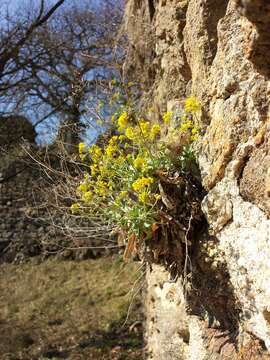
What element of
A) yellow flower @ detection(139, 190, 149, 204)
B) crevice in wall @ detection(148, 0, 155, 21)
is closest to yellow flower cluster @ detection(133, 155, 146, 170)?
yellow flower @ detection(139, 190, 149, 204)

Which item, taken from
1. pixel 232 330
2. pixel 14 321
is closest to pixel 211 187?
pixel 232 330

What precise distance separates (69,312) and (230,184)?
5.73 meters

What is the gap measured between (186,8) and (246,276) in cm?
201

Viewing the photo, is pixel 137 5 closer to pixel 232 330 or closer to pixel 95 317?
pixel 232 330

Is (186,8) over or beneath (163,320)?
over

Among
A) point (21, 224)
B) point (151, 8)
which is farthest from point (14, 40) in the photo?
point (21, 224)

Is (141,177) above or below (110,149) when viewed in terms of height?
below

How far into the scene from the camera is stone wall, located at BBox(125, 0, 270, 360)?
196 centimetres

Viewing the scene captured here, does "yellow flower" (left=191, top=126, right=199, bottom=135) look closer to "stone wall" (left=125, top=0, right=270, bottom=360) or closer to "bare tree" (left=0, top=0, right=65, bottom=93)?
"stone wall" (left=125, top=0, right=270, bottom=360)

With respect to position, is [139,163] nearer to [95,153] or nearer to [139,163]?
[139,163]

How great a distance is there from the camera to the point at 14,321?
7195 millimetres

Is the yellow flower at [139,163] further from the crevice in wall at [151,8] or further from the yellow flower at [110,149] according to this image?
the crevice in wall at [151,8]

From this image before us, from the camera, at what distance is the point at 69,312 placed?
739 centimetres

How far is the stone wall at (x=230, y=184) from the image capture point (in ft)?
6.44
